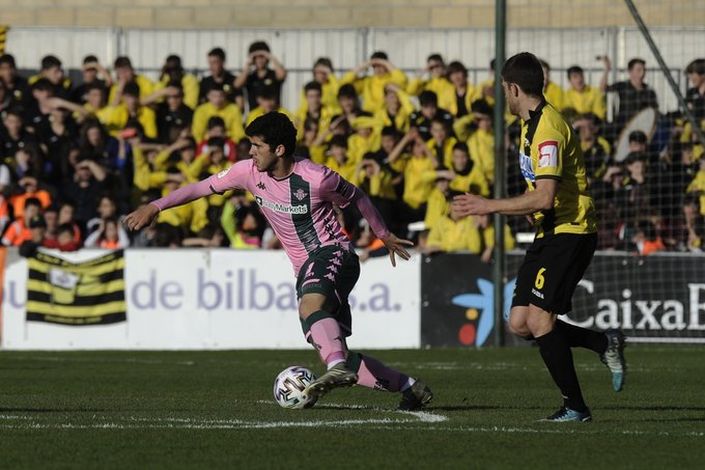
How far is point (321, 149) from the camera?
68.3ft

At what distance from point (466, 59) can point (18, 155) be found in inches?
260

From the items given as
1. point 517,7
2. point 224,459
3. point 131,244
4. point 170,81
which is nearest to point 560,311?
point 224,459

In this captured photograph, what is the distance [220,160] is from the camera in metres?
20.5

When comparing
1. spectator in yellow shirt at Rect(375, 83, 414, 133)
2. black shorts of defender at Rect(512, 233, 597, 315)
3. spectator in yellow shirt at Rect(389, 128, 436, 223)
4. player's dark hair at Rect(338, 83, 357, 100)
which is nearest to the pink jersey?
black shorts of defender at Rect(512, 233, 597, 315)

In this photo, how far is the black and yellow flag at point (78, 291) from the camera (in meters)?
19.1

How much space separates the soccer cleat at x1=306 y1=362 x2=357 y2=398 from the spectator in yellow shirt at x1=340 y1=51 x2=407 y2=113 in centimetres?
1251

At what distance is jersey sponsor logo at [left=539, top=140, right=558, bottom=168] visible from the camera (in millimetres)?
9164

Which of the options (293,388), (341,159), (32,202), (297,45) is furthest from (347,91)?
(293,388)

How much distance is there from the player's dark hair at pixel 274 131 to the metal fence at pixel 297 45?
41.7 feet

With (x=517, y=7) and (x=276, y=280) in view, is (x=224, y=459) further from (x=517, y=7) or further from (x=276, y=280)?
(x=517, y=7)

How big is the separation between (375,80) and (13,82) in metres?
4.92

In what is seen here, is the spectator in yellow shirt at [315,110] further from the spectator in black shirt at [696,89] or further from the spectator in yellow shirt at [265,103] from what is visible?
the spectator in black shirt at [696,89]

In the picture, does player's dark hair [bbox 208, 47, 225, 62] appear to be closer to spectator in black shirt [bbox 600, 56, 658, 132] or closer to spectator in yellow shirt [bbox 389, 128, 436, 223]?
spectator in yellow shirt [bbox 389, 128, 436, 223]

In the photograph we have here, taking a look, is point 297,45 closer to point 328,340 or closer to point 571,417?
point 328,340
